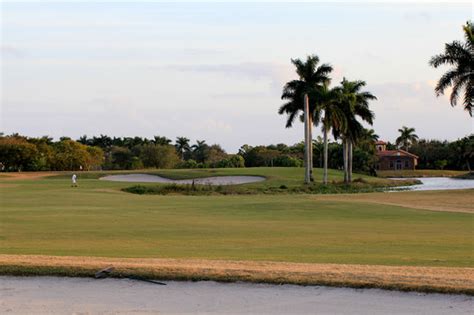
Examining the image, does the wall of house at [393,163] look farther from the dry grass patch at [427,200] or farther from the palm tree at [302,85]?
the dry grass patch at [427,200]

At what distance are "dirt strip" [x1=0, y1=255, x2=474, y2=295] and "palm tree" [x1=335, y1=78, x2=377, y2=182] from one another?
2214 inches

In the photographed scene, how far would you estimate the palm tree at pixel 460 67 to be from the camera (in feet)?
181

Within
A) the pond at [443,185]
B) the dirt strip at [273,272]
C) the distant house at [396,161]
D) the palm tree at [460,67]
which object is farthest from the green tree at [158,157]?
the dirt strip at [273,272]

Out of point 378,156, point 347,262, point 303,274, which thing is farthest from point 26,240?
point 378,156

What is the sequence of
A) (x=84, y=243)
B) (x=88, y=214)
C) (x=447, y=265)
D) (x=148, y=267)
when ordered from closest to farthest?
(x=148, y=267), (x=447, y=265), (x=84, y=243), (x=88, y=214)

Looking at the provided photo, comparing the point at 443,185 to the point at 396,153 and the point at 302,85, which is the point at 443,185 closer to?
the point at 302,85

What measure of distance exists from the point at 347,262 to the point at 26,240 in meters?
9.73

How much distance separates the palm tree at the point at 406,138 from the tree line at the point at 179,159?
21.5ft

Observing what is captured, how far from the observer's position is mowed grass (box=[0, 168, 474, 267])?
1520 centimetres

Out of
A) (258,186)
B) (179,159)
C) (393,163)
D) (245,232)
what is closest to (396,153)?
(393,163)

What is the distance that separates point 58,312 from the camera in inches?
339

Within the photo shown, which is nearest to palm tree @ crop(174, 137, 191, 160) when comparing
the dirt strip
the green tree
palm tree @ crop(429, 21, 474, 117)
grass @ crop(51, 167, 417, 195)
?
the green tree

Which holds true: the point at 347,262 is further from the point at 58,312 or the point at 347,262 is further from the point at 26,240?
the point at 26,240

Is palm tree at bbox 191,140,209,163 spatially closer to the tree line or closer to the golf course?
the tree line
